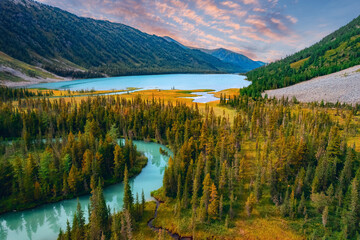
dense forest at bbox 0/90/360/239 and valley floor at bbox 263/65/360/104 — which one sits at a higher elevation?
valley floor at bbox 263/65/360/104

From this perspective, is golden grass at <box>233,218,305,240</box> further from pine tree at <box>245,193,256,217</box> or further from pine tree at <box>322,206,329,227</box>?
pine tree at <box>322,206,329,227</box>

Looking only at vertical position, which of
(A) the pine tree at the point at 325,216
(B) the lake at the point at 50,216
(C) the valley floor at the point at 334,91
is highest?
(C) the valley floor at the point at 334,91

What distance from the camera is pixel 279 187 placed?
42500 mm

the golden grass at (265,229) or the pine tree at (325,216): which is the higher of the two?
the pine tree at (325,216)

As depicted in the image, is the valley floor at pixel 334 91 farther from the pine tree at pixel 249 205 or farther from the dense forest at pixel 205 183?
the pine tree at pixel 249 205

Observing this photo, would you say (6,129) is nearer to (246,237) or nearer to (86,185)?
(86,185)

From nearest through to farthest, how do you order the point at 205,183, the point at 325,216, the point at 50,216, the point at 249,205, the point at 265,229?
the point at 325,216 → the point at 265,229 → the point at 249,205 → the point at 50,216 → the point at 205,183

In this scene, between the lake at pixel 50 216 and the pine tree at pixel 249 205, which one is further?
the pine tree at pixel 249 205

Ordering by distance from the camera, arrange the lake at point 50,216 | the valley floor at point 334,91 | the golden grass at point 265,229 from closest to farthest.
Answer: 1. the golden grass at point 265,229
2. the lake at point 50,216
3. the valley floor at point 334,91

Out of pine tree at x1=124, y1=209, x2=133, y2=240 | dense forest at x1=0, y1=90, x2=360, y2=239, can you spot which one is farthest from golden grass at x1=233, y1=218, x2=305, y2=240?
pine tree at x1=124, y1=209, x2=133, y2=240

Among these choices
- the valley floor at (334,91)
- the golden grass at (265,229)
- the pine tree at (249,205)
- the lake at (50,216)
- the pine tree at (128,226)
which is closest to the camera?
the pine tree at (128,226)

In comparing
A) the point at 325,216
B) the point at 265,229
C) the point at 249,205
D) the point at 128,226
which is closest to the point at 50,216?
the point at 128,226

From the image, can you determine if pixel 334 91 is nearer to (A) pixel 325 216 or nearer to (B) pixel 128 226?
(A) pixel 325 216

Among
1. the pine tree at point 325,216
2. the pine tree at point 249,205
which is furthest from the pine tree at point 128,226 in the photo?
the pine tree at point 325,216
